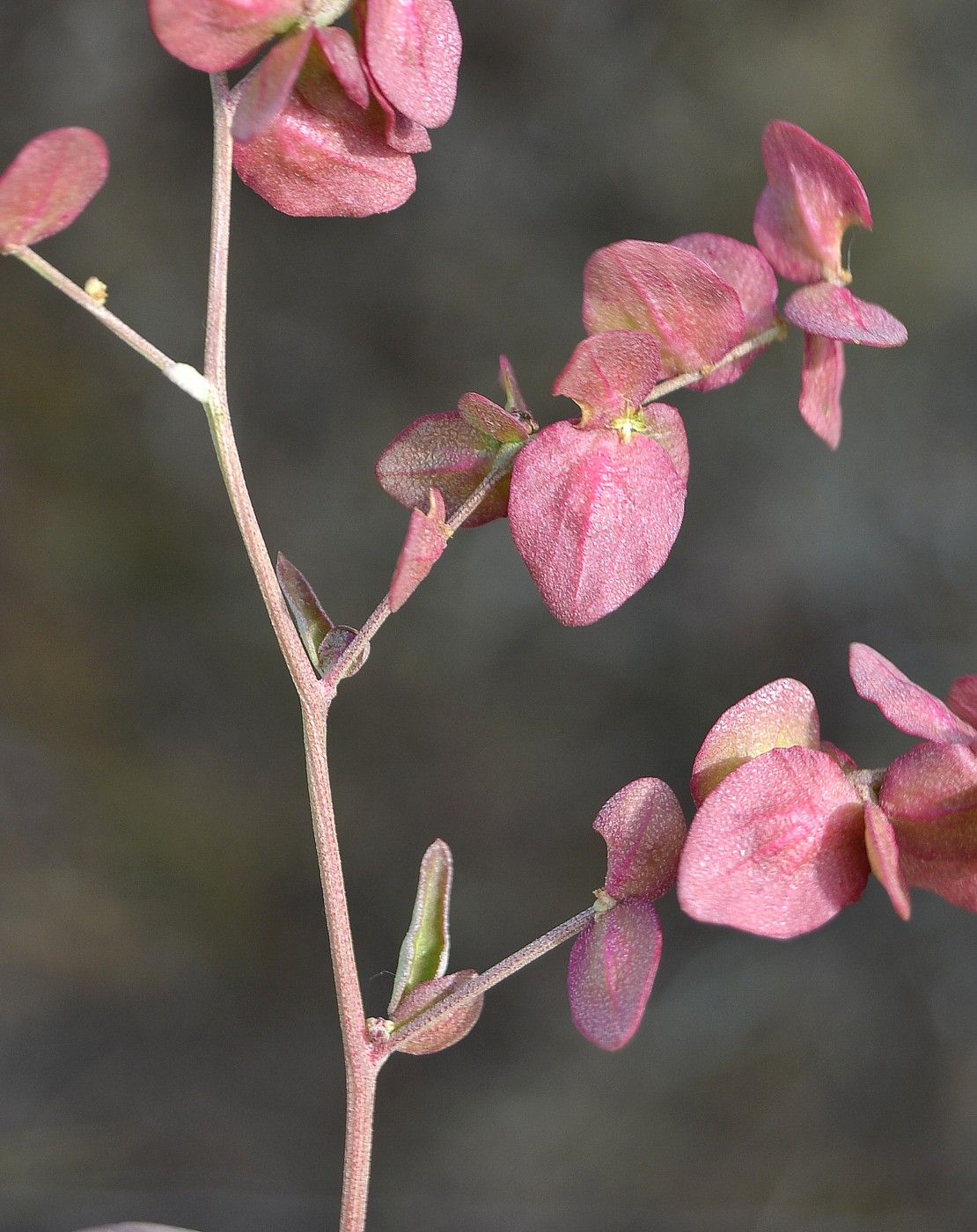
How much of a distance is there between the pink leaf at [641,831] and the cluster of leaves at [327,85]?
0.62 feet

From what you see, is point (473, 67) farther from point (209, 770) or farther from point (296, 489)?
point (209, 770)

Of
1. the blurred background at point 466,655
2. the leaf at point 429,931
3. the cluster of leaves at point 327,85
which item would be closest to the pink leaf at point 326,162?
the cluster of leaves at point 327,85

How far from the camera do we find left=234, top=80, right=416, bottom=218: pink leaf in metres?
0.33

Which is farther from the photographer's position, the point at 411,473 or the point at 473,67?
the point at 473,67

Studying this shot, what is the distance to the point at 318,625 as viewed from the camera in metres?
0.38

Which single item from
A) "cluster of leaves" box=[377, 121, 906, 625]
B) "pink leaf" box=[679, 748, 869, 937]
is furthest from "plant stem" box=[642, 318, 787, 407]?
"pink leaf" box=[679, 748, 869, 937]

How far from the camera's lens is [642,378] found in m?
0.33

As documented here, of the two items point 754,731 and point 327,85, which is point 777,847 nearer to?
point 754,731

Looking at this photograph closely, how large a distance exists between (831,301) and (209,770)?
3.28ft

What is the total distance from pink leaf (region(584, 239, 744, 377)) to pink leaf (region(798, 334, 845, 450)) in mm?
32

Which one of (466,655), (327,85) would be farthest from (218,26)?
(466,655)

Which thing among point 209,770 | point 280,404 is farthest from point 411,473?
point 209,770

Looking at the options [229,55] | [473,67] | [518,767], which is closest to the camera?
[229,55]

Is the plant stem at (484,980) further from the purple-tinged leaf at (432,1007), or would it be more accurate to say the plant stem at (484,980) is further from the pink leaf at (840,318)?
the pink leaf at (840,318)
